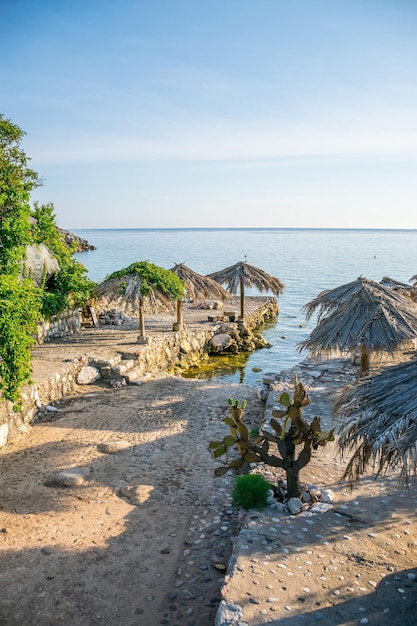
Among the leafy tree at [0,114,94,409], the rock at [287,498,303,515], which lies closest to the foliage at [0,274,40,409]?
the leafy tree at [0,114,94,409]

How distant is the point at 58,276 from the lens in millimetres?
16328

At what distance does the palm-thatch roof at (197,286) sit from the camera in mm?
19094

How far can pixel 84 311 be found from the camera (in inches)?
776

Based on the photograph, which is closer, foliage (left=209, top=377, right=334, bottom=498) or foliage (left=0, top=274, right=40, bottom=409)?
foliage (left=209, top=377, right=334, bottom=498)

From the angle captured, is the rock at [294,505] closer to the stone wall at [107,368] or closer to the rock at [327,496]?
the rock at [327,496]

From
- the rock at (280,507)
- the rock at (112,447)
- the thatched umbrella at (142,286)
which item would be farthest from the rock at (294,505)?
the thatched umbrella at (142,286)

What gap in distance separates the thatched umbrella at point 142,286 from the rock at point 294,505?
1022 centimetres

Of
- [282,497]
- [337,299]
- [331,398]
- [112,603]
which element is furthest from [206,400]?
[112,603]

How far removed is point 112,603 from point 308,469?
413cm

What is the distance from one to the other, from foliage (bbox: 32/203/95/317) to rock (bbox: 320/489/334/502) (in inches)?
469

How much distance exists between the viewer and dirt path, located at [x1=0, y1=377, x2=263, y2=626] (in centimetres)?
566

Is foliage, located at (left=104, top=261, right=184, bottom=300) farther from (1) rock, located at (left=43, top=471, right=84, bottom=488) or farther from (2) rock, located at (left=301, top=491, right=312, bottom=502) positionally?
(2) rock, located at (left=301, top=491, right=312, bottom=502)

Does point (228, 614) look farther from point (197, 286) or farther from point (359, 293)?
point (197, 286)

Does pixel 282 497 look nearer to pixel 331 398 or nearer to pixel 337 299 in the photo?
pixel 331 398
